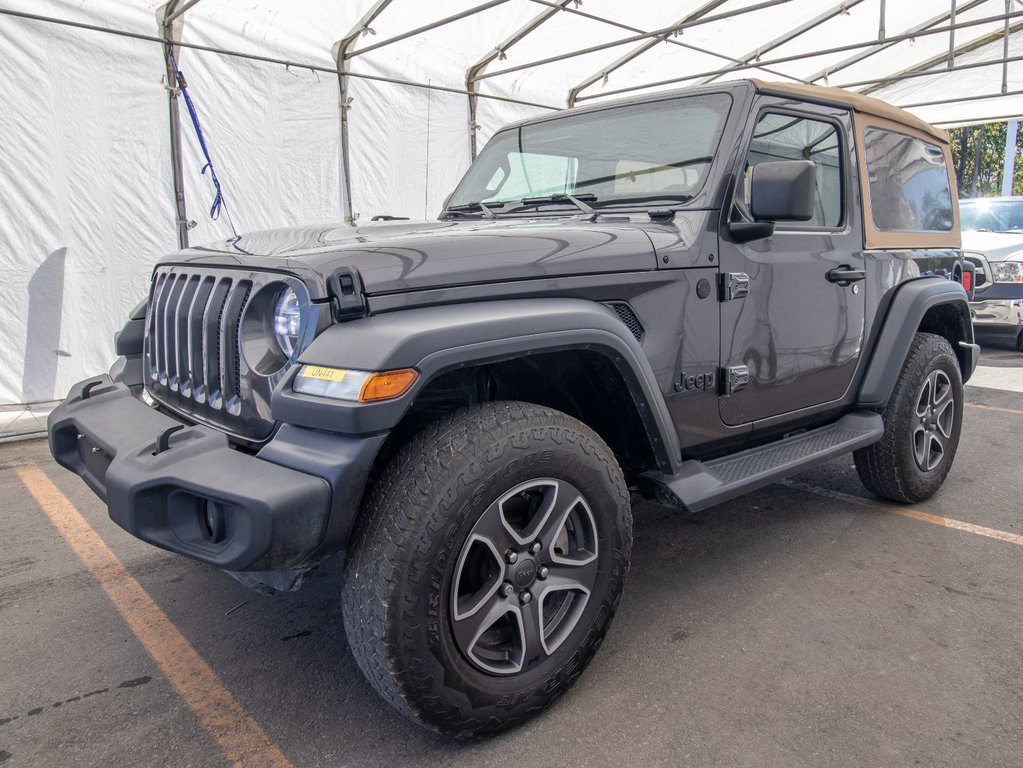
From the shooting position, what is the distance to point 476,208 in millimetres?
3324

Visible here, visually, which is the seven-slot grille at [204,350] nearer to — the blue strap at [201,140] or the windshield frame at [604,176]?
the windshield frame at [604,176]

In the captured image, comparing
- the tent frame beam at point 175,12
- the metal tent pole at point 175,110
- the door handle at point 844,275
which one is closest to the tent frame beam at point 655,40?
the tent frame beam at point 175,12

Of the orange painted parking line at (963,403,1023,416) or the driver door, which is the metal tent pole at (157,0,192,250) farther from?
the orange painted parking line at (963,403,1023,416)

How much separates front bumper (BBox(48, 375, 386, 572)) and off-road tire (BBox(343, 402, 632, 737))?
125mm

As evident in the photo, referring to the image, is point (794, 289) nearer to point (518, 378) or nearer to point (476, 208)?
point (518, 378)

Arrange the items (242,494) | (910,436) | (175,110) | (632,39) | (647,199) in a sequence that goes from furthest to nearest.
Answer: (632,39)
(175,110)
(910,436)
(647,199)
(242,494)

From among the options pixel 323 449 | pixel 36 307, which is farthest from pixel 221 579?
pixel 36 307

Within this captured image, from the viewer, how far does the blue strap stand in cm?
660

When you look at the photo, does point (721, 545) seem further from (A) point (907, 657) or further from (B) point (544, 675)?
(B) point (544, 675)

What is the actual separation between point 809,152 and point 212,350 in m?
2.52

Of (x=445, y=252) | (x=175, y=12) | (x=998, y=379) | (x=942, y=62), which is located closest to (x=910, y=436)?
(x=445, y=252)

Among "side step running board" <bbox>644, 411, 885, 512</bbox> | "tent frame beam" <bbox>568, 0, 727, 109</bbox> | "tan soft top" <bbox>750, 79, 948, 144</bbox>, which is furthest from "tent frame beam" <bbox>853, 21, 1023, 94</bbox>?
"side step running board" <bbox>644, 411, 885, 512</bbox>

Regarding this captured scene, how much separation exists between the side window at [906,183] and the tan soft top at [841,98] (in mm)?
77

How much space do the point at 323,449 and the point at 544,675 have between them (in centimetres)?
93
